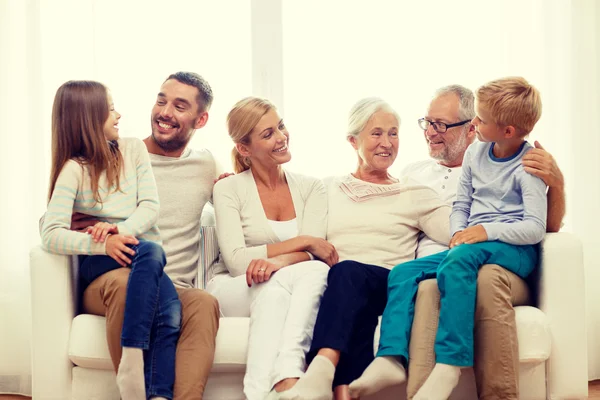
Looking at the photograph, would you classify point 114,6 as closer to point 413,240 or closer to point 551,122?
point 413,240

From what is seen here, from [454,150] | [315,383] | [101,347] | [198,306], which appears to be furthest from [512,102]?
[101,347]

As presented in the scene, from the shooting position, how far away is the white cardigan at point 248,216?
2707 mm

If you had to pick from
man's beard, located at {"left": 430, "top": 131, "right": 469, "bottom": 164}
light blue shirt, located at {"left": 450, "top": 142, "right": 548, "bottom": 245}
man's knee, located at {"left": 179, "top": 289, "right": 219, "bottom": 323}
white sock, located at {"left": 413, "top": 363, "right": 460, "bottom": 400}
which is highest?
man's beard, located at {"left": 430, "top": 131, "right": 469, "bottom": 164}

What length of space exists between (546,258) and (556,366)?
34 centimetres

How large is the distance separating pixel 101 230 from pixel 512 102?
135 centimetres

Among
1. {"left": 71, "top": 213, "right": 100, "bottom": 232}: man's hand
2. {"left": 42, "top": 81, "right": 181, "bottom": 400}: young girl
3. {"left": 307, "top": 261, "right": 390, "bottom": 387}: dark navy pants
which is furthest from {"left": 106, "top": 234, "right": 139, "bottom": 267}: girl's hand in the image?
{"left": 307, "top": 261, "right": 390, "bottom": 387}: dark navy pants

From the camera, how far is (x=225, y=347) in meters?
2.44

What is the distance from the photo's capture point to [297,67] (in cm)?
360

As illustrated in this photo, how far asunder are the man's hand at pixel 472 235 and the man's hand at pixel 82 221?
1.18 metres

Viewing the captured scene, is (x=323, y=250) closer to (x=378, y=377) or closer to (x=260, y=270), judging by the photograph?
(x=260, y=270)

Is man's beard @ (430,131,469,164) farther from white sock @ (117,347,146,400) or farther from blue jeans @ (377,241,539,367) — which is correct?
white sock @ (117,347,146,400)

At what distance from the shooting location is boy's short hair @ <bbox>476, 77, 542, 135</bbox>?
2439 millimetres

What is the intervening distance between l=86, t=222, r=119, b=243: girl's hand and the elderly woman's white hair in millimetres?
982

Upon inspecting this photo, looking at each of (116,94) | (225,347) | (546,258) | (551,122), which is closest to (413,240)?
(546,258)
